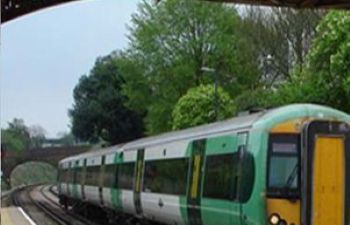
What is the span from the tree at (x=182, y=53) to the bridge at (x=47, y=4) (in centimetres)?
3332

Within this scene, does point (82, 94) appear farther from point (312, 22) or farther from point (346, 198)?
point (346, 198)

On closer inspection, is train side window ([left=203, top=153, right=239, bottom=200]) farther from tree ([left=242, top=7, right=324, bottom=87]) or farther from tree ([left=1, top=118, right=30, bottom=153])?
tree ([left=1, top=118, right=30, bottom=153])

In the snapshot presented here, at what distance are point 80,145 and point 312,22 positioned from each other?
42.2 metres

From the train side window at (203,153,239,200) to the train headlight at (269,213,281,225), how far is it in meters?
0.92

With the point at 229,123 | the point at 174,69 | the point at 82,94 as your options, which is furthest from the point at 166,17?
the point at 229,123

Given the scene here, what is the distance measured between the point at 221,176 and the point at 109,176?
13.6 meters

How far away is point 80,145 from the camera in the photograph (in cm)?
9206

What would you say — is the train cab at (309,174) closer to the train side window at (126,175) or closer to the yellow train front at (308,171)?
the yellow train front at (308,171)

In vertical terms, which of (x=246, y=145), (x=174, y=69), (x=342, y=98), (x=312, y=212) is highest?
(x=174, y=69)

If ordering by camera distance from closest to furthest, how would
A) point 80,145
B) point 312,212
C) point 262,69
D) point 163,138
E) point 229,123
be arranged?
point 312,212, point 229,123, point 163,138, point 262,69, point 80,145

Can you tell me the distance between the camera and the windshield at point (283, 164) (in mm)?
13688

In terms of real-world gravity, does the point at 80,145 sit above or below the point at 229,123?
above

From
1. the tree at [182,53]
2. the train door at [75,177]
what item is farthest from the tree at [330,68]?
the tree at [182,53]

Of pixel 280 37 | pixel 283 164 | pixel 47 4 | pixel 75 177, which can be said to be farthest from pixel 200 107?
pixel 283 164
